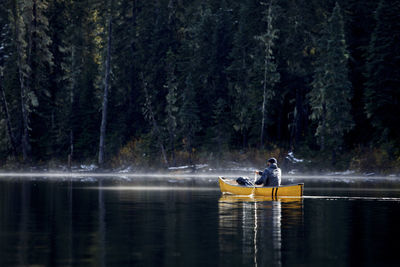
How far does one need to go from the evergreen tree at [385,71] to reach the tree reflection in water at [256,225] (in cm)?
2850

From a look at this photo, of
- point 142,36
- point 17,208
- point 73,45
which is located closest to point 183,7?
point 142,36

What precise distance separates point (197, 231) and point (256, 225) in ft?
7.51

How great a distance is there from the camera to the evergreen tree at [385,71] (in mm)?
59844

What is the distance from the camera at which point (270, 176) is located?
34562mm

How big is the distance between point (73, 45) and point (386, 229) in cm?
6809

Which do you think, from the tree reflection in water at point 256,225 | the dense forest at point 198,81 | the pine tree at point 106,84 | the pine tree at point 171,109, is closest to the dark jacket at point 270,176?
the tree reflection in water at point 256,225

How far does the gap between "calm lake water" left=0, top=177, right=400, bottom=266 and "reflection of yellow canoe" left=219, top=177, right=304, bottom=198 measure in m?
0.72

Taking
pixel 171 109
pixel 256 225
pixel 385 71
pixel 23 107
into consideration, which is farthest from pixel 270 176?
pixel 23 107

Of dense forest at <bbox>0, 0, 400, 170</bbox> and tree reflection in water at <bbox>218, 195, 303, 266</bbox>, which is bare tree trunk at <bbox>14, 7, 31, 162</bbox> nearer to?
dense forest at <bbox>0, 0, 400, 170</bbox>

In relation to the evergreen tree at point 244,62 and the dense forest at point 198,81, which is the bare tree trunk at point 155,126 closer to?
the dense forest at point 198,81

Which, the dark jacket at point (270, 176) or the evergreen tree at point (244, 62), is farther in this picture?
the evergreen tree at point (244, 62)

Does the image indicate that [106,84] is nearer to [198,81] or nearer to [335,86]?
[198,81]

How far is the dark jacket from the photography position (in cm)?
3444

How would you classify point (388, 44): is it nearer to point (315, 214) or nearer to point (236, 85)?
point (236, 85)
